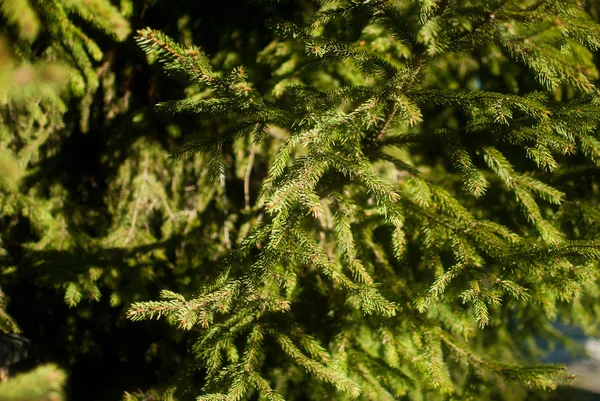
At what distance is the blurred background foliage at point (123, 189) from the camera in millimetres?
2387

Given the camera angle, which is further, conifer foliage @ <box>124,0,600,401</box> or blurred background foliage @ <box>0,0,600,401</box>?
blurred background foliage @ <box>0,0,600,401</box>

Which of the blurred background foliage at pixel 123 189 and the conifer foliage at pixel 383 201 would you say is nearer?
the conifer foliage at pixel 383 201

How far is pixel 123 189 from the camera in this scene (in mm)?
2838

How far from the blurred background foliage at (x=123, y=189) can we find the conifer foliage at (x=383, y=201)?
0.39m

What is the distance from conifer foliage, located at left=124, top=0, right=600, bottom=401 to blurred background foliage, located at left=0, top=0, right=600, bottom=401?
1.27 ft

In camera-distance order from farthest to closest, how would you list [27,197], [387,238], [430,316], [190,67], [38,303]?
[38,303] < [27,197] < [387,238] < [430,316] < [190,67]

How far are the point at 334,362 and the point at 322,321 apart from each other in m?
0.49

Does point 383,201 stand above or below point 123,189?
above

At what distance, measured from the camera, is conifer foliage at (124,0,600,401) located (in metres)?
1.41

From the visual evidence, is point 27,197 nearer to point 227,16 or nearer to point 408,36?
point 227,16

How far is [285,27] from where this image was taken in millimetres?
1424

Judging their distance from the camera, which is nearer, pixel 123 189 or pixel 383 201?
pixel 383 201

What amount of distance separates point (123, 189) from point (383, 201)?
6.78ft

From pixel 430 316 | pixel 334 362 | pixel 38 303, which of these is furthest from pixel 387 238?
pixel 38 303
